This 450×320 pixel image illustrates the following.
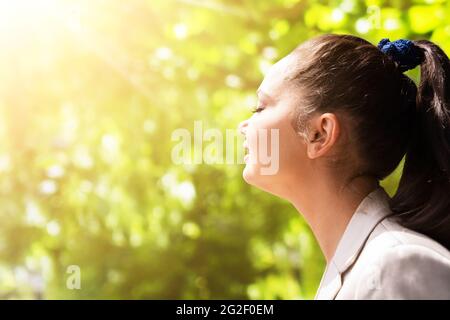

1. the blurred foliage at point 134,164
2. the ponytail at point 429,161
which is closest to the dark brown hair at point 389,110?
the ponytail at point 429,161

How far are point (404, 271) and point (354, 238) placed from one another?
0.42 ft

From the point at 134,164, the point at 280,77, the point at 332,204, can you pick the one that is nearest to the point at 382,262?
the point at 332,204

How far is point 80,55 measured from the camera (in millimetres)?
2822

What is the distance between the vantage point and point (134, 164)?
282cm

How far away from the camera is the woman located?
93 centimetres

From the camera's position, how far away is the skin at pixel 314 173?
38.0 inches

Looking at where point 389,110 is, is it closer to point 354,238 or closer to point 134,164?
point 354,238

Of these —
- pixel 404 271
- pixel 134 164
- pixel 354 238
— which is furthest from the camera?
pixel 134 164

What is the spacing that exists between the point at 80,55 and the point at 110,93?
19 cm

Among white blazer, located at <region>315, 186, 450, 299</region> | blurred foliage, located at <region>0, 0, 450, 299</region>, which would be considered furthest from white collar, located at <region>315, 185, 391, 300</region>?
blurred foliage, located at <region>0, 0, 450, 299</region>

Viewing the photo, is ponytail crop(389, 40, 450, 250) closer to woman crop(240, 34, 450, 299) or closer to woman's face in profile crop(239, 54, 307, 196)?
woman crop(240, 34, 450, 299)

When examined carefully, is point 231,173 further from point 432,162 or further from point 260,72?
point 432,162
